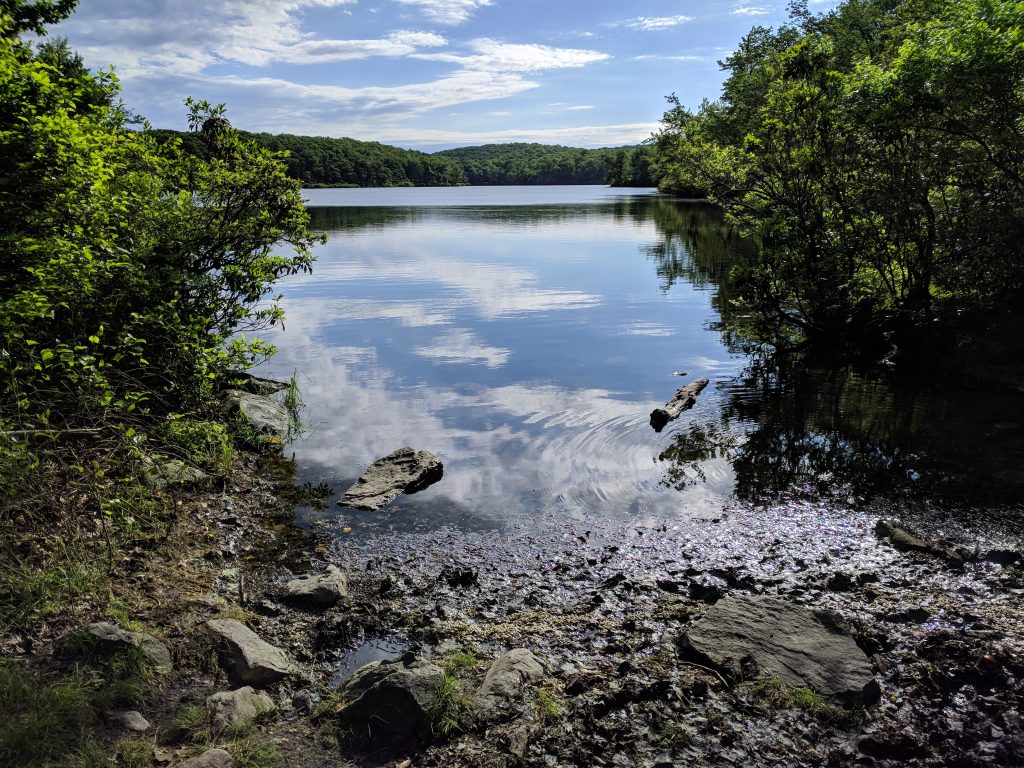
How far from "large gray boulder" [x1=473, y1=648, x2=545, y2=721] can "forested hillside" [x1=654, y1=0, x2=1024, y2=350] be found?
1637cm

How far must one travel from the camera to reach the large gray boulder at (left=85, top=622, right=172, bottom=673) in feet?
20.7

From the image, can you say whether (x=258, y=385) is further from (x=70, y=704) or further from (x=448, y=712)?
(x=448, y=712)

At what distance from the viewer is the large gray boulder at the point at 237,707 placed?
18.9 ft

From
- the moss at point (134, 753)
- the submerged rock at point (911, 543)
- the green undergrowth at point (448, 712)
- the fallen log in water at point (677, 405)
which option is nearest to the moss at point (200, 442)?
the moss at point (134, 753)

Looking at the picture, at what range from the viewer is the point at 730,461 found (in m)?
13.0

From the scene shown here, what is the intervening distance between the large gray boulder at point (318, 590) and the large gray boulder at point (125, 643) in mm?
1764

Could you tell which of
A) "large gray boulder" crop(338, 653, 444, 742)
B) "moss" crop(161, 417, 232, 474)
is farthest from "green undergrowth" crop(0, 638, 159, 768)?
"moss" crop(161, 417, 232, 474)

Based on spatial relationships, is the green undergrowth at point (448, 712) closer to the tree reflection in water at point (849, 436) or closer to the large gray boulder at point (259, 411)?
the tree reflection in water at point (849, 436)

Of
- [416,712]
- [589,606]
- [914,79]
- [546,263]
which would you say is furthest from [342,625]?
[546,263]

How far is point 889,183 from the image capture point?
18.2m

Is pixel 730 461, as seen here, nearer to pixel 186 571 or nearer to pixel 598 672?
pixel 598 672

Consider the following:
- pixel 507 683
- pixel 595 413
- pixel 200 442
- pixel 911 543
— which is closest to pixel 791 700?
pixel 507 683

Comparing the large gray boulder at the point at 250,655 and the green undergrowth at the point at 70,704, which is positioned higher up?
the green undergrowth at the point at 70,704

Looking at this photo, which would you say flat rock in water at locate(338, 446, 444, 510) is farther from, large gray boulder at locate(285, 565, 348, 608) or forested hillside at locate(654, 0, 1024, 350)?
forested hillside at locate(654, 0, 1024, 350)
